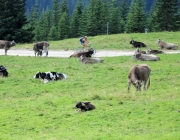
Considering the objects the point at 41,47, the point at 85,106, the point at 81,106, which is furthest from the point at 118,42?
the point at 85,106

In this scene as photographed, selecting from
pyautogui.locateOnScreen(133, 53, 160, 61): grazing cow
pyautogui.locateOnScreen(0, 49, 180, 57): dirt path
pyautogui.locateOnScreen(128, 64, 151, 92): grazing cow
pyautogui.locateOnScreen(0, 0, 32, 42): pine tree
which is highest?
pyautogui.locateOnScreen(0, 0, 32, 42): pine tree

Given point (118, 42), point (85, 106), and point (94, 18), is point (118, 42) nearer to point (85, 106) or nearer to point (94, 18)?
point (85, 106)

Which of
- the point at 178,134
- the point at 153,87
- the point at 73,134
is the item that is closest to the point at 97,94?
the point at 153,87

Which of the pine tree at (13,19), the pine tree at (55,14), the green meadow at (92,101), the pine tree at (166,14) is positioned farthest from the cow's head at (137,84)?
the pine tree at (55,14)

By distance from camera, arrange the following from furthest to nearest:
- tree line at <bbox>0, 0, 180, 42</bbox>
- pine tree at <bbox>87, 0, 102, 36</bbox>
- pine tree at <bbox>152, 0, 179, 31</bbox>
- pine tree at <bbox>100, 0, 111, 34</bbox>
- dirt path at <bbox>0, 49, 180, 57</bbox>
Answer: pine tree at <bbox>100, 0, 111, 34</bbox> < pine tree at <bbox>87, 0, 102, 36</bbox> < pine tree at <bbox>152, 0, 179, 31</bbox> < tree line at <bbox>0, 0, 180, 42</bbox> < dirt path at <bbox>0, 49, 180, 57</bbox>

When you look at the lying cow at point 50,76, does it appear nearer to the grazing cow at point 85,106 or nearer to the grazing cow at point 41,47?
the grazing cow at point 85,106

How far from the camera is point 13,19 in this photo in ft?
214

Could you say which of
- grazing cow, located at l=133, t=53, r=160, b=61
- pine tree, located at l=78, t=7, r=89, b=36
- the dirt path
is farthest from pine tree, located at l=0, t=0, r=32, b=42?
grazing cow, located at l=133, t=53, r=160, b=61

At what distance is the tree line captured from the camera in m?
66.4

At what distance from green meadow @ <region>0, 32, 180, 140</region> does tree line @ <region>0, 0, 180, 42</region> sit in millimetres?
34126

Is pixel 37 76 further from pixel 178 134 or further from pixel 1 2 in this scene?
pixel 1 2

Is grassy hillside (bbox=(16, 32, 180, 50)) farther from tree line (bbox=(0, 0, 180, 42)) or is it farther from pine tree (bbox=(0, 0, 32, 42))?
tree line (bbox=(0, 0, 180, 42))

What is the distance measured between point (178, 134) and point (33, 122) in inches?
244

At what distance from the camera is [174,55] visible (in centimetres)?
3606
